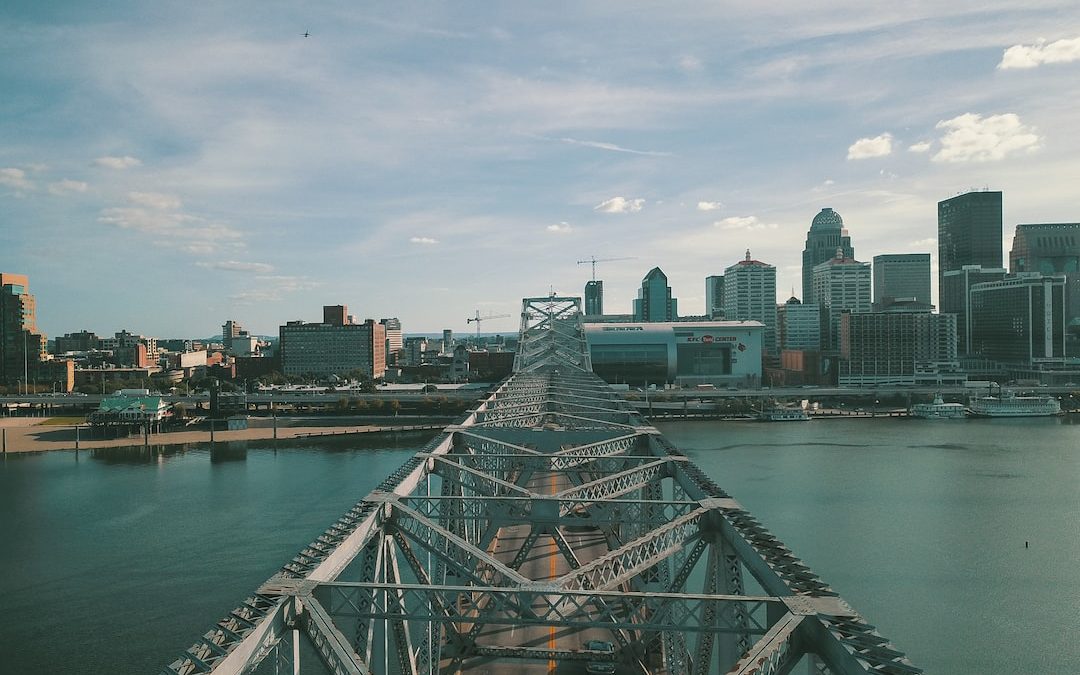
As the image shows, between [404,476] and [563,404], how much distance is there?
614cm

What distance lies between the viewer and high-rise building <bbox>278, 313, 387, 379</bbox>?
60.3 meters

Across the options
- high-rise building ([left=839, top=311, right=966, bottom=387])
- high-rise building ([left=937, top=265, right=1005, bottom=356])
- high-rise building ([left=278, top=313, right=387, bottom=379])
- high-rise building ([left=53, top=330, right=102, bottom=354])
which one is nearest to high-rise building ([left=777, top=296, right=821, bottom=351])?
high-rise building ([left=937, top=265, right=1005, bottom=356])

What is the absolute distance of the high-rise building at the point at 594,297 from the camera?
454 ft

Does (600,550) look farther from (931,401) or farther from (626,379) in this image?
(931,401)

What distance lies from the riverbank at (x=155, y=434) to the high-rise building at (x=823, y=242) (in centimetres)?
7946

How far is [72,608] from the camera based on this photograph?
10703 mm

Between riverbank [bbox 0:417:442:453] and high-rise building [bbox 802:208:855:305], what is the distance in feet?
261

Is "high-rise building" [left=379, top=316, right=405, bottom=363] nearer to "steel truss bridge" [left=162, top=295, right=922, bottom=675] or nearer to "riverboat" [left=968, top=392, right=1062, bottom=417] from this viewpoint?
"riverboat" [left=968, top=392, right=1062, bottom=417]

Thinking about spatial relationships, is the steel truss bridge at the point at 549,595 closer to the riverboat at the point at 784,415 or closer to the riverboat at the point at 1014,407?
the riverboat at the point at 784,415

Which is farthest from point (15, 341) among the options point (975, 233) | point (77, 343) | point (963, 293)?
point (975, 233)

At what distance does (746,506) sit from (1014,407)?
2710 centimetres

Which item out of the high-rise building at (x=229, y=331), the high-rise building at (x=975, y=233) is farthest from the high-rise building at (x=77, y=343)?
the high-rise building at (x=975, y=233)

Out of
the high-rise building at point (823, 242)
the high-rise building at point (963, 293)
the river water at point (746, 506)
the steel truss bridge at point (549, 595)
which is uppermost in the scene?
the high-rise building at point (823, 242)

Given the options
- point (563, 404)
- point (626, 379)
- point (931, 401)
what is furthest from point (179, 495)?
point (931, 401)
